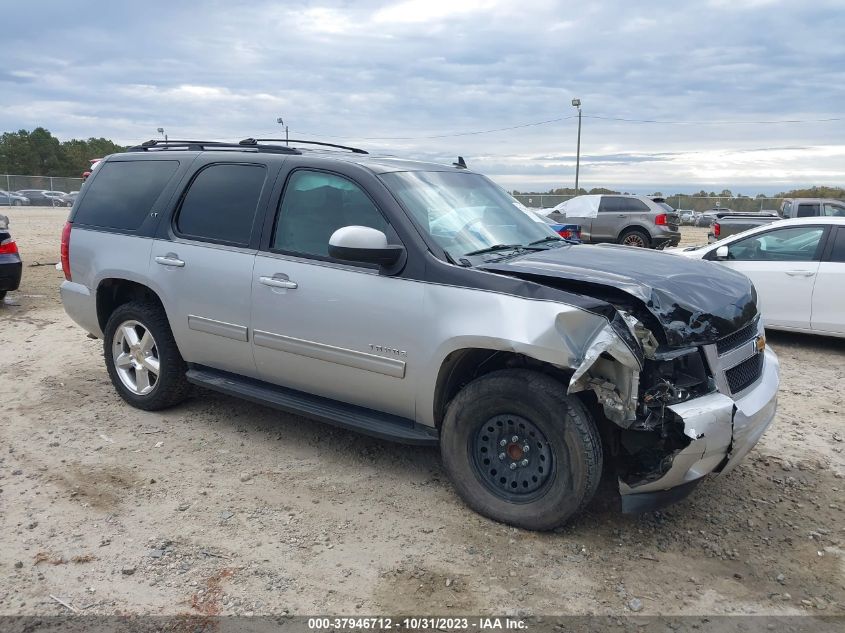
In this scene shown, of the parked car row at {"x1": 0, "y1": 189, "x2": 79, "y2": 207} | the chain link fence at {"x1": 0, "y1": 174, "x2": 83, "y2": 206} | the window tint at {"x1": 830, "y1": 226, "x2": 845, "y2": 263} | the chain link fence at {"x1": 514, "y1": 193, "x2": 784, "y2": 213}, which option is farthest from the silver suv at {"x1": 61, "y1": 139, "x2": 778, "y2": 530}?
the chain link fence at {"x1": 0, "y1": 174, "x2": 83, "y2": 206}

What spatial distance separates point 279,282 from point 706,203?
47643 mm

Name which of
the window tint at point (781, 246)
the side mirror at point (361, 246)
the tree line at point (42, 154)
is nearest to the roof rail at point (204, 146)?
the side mirror at point (361, 246)

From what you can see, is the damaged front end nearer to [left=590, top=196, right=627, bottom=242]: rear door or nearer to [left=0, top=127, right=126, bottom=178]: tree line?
[left=590, top=196, right=627, bottom=242]: rear door

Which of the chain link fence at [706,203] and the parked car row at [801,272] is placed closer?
the parked car row at [801,272]

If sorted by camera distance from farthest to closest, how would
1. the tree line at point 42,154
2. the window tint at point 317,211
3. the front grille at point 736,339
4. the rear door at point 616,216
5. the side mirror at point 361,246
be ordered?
the tree line at point 42,154 → the rear door at point 616,216 → the window tint at point 317,211 → the side mirror at point 361,246 → the front grille at point 736,339

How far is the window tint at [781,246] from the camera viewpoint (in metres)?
7.63

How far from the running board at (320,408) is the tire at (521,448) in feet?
0.79

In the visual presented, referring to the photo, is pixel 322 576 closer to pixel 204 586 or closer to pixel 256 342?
pixel 204 586

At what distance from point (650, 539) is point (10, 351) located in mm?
6416

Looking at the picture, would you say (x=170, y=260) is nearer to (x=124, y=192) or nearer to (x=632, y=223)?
(x=124, y=192)

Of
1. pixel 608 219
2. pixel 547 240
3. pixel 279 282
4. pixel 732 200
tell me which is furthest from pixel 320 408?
pixel 732 200

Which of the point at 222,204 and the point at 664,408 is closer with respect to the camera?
the point at 664,408

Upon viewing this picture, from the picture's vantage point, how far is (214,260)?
4.52m

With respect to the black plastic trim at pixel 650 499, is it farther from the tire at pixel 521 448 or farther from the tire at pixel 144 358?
the tire at pixel 144 358
